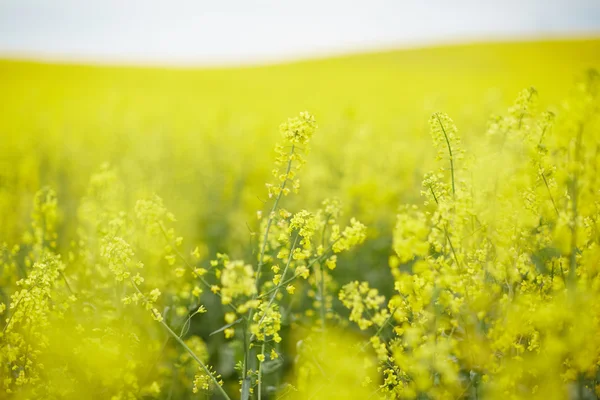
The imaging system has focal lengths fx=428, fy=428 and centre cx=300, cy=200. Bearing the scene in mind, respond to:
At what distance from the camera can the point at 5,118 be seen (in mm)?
10539

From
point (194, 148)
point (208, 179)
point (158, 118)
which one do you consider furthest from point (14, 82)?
point (208, 179)

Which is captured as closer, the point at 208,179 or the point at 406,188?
the point at 406,188

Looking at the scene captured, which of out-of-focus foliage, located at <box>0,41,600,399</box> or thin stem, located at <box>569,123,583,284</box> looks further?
out-of-focus foliage, located at <box>0,41,600,399</box>

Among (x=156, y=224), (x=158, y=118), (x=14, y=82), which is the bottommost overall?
(x=156, y=224)

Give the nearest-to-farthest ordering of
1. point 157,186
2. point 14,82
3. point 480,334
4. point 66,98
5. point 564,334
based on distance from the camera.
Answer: point 564,334 < point 480,334 < point 157,186 < point 66,98 < point 14,82

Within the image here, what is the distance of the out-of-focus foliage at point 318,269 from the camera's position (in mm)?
1893

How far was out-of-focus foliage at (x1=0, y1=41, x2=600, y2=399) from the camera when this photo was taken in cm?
189

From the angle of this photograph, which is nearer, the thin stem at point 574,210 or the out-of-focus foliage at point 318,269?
the thin stem at point 574,210

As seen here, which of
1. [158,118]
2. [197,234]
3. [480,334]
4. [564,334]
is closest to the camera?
[564,334]

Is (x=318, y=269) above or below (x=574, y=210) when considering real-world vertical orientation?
below

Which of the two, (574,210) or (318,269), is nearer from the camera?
(574,210)

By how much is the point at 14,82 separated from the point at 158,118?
49.4 feet

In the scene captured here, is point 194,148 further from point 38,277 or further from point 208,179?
point 38,277

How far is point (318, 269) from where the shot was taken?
8.91 ft
